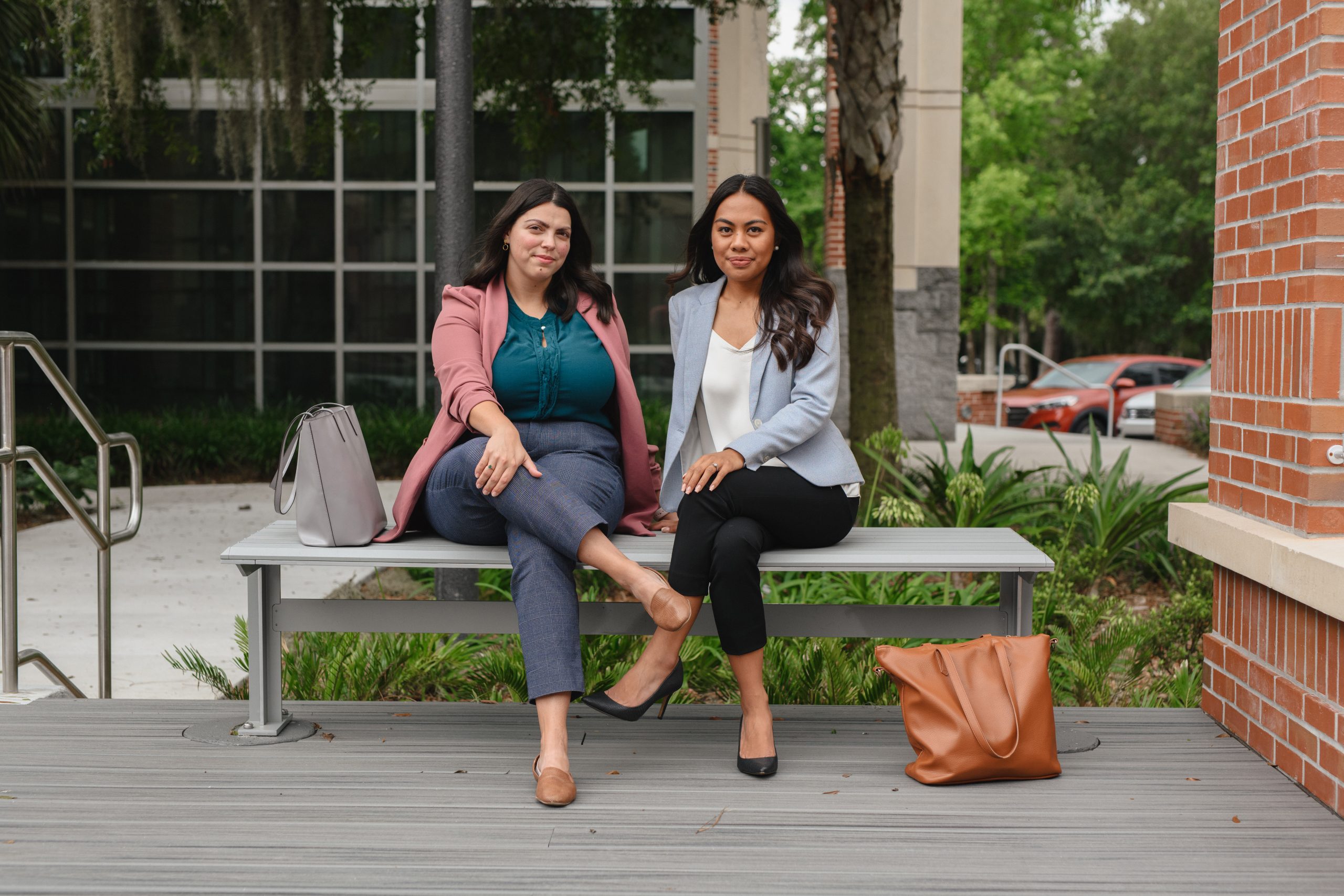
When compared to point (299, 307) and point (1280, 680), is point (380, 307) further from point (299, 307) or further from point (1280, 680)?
point (1280, 680)

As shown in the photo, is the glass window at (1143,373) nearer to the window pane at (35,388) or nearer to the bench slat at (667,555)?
the window pane at (35,388)

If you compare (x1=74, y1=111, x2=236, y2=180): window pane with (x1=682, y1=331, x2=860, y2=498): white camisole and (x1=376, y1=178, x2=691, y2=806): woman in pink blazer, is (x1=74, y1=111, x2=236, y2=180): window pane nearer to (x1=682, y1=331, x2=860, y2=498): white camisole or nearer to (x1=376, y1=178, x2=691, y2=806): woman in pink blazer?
(x1=376, y1=178, x2=691, y2=806): woman in pink blazer

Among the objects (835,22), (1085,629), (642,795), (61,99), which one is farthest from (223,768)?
(61,99)

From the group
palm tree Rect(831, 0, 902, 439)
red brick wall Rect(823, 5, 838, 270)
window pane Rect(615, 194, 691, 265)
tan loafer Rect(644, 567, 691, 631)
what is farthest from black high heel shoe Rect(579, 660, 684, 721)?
red brick wall Rect(823, 5, 838, 270)

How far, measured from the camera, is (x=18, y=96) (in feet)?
36.1

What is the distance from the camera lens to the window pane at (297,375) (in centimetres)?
1331

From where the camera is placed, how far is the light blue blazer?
3326 millimetres

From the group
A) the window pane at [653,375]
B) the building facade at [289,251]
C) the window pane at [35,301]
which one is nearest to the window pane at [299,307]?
the building facade at [289,251]

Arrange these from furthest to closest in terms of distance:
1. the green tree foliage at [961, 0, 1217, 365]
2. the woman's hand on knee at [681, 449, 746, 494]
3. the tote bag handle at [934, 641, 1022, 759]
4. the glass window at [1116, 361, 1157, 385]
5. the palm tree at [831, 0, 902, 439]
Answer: the green tree foliage at [961, 0, 1217, 365], the glass window at [1116, 361, 1157, 385], the palm tree at [831, 0, 902, 439], the woman's hand on knee at [681, 449, 746, 494], the tote bag handle at [934, 641, 1022, 759]

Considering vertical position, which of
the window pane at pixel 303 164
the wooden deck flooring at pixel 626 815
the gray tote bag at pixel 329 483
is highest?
the window pane at pixel 303 164

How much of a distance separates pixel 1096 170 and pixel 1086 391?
60.1 ft

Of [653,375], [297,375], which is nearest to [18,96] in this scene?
[297,375]

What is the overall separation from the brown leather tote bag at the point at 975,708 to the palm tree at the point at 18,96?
376 inches

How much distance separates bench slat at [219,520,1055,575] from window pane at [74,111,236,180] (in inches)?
412
